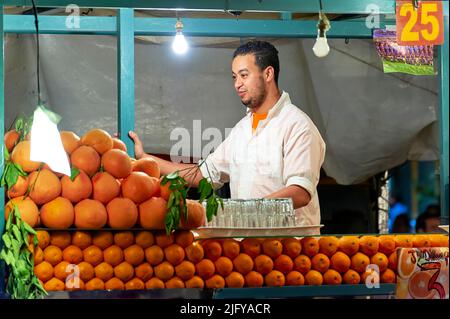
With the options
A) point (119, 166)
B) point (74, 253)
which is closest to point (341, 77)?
point (119, 166)

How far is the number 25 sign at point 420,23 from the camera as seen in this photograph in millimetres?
3506

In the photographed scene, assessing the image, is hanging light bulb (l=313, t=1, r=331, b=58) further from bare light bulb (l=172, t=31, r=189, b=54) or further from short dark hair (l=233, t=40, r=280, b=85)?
bare light bulb (l=172, t=31, r=189, b=54)

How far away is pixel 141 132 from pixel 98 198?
0.56m

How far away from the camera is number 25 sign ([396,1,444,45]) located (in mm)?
3506

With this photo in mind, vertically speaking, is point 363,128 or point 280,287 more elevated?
point 363,128

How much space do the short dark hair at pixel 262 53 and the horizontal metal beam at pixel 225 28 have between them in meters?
0.08

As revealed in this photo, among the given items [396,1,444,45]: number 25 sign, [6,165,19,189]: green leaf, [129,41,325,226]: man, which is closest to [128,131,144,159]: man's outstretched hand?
[129,41,325,226]: man

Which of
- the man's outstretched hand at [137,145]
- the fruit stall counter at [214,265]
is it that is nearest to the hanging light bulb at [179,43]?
the man's outstretched hand at [137,145]

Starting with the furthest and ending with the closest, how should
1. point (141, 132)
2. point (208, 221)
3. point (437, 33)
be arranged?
1. point (141, 132)
2. point (208, 221)
3. point (437, 33)

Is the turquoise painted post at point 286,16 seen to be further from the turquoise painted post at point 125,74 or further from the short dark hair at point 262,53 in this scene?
the turquoise painted post at point 125,74

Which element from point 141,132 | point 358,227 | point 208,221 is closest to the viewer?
point 208,221

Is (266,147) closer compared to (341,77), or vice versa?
(266,147)

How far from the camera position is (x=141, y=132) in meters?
4.14

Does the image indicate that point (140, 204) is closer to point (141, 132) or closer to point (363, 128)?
point (141, 132)
